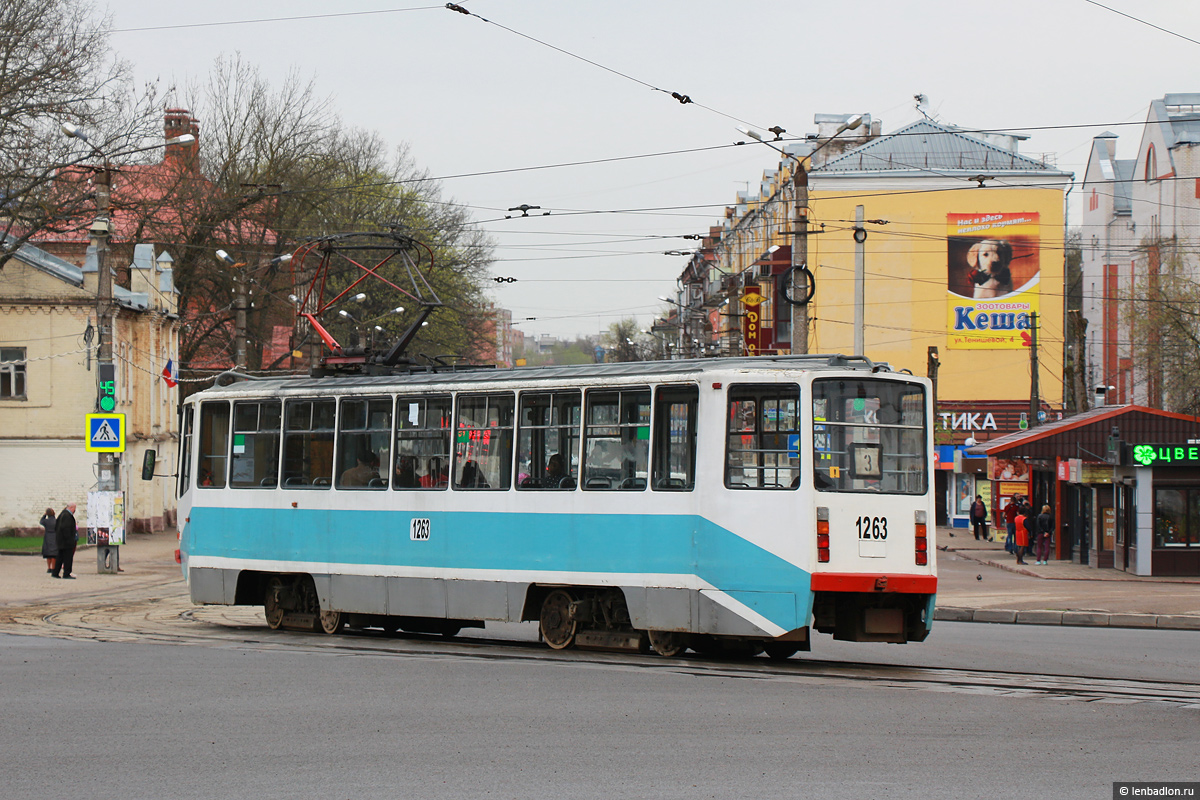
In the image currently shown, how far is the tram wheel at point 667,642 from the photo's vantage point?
13.5 metres

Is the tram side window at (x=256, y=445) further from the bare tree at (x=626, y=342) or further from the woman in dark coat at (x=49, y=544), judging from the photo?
the bare tree at (x=626, y=342)

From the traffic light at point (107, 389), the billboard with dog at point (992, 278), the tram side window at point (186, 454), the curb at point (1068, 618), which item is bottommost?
the curb at point (1068, 618)

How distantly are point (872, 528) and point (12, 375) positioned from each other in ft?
114

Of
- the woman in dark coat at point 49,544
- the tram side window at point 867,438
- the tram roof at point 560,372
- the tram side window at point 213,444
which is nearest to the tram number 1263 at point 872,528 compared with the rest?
the tram side window at point 867,438

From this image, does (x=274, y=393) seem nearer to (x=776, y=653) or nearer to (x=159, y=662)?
(x=159, y=662)

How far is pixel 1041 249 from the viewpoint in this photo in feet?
192

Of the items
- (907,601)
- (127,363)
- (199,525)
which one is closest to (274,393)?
(199,525)

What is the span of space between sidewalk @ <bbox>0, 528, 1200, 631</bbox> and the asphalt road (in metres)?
8.12

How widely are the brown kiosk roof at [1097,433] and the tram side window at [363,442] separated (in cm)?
1814

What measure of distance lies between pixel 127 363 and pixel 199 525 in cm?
2960

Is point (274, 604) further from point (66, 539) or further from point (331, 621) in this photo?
point (66, 539)

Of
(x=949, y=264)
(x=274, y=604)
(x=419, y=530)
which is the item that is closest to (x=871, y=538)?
(x=419, y=530)

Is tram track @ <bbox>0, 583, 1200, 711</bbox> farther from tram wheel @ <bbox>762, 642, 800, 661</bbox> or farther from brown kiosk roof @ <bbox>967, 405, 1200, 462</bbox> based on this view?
brown kiosk roof @ <bbox>967, 405, 1200, 462</bbox>

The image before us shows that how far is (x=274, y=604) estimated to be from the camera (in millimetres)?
17141
